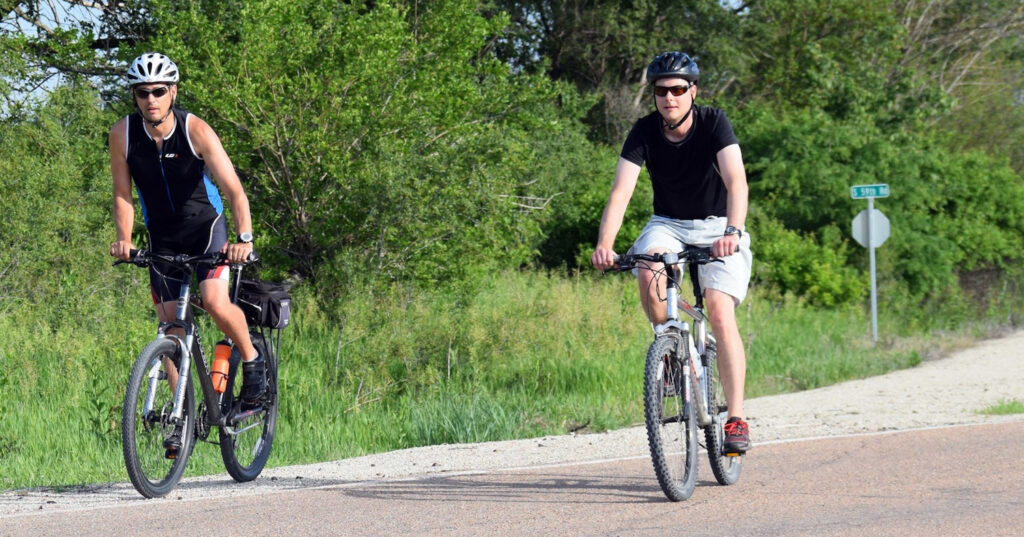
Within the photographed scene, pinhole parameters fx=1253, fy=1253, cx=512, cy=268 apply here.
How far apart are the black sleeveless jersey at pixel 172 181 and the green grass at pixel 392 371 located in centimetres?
185

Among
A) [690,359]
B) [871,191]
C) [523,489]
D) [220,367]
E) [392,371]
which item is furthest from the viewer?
[871,191]

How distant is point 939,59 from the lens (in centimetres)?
4175

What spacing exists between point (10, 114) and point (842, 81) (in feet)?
68.2

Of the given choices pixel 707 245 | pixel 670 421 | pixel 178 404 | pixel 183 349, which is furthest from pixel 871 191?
pixel 178 404

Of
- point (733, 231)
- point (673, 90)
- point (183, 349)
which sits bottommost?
point (183, 349)

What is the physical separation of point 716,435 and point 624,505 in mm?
663

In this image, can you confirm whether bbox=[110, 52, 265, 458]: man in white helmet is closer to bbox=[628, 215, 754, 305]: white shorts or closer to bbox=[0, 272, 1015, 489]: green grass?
bbox=[0, 272, 1015, 489]: green grass

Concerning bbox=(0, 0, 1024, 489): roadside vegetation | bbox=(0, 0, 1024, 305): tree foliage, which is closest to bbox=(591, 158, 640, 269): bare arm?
bbox=(0, 0, 1024, 489): roadside vegetation

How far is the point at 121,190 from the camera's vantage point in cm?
658

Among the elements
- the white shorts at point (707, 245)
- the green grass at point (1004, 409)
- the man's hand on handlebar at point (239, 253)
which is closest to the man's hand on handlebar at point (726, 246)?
the white shorts at point (707, 245)

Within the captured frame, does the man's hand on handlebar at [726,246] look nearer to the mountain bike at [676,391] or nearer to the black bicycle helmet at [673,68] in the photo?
the mountain bike at [676,391]

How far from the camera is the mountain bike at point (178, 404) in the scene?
19.7 ft

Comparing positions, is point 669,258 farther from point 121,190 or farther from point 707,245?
point 121,190

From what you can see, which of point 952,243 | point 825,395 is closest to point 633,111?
point 952,243
